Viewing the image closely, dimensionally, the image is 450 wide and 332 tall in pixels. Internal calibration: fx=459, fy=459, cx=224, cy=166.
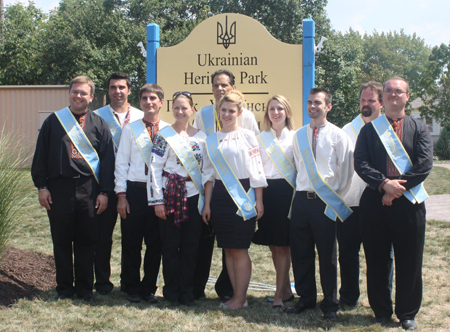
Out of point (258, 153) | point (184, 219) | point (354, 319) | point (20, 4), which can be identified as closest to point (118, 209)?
point (184, 219)

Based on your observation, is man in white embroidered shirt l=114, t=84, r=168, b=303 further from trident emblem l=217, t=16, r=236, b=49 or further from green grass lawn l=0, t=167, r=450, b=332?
trident emblem l=217, t=16, r=236, b=49

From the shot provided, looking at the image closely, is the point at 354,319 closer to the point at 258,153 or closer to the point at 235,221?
the point at 235,221

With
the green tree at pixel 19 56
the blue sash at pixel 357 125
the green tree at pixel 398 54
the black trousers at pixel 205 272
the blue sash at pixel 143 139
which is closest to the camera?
the blue sash at pixel 143 139

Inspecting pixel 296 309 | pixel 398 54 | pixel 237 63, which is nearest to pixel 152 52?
pixel 237 63

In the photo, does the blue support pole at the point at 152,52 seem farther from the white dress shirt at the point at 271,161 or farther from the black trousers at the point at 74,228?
the white dress shirt at the point at 271,161

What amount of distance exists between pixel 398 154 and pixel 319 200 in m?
0.65

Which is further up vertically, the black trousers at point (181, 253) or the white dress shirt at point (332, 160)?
the white dress shirt at point (332, 160)

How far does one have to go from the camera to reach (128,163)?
378 cm

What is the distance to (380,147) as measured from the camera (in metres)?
3.27

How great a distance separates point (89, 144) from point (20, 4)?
2840 cm

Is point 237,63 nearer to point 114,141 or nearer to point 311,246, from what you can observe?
point 114,141

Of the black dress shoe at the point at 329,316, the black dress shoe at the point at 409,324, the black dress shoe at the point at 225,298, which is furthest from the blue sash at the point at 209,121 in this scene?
the black dress shoe at the point at 409,324

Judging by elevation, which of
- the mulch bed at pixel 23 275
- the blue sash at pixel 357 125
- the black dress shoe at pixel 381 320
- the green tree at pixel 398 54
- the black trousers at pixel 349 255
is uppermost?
the green tree at pixel 398 54

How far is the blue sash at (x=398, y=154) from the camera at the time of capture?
10.4ft
